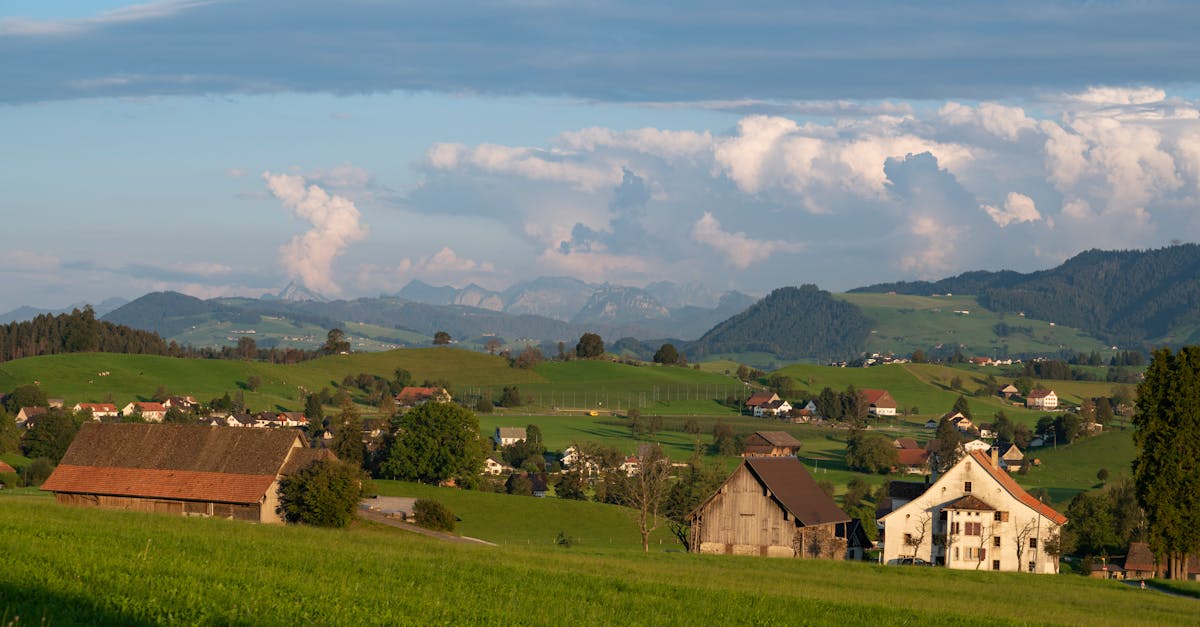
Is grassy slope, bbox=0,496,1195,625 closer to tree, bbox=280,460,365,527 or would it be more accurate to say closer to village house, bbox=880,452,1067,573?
tree, bbox=280,460,365,527

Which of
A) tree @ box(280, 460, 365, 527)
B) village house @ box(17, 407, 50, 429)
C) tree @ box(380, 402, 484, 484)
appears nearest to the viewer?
tree @ box(280, 460, 365, 527)

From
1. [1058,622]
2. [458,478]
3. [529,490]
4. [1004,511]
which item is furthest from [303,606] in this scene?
[529,490]

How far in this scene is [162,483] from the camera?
76000 millimetres

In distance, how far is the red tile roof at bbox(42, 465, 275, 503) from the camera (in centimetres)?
7469

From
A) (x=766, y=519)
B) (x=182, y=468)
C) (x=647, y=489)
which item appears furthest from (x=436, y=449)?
(x=766, y=519)

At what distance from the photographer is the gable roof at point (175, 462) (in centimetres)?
7525

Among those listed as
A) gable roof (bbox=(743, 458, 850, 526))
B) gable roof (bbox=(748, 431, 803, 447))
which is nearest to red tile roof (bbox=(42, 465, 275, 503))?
gable roof (bbox=(743, 458, 850, 526))

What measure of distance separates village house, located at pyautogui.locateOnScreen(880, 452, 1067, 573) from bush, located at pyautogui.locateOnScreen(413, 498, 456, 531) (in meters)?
29.6

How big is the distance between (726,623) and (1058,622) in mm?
13657

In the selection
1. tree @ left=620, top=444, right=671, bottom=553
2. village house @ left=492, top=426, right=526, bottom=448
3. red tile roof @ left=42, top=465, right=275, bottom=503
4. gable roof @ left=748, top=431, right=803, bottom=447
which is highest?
gable roof @ left=748, top=431, right=803, bottom=447

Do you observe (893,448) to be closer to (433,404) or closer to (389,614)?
(433,404)

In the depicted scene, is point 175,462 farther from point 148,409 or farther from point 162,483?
point 148,409

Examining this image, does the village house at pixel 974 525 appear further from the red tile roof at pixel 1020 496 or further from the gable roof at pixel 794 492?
the gable roof at pixel 794 492

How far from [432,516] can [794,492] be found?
23.7 metres
